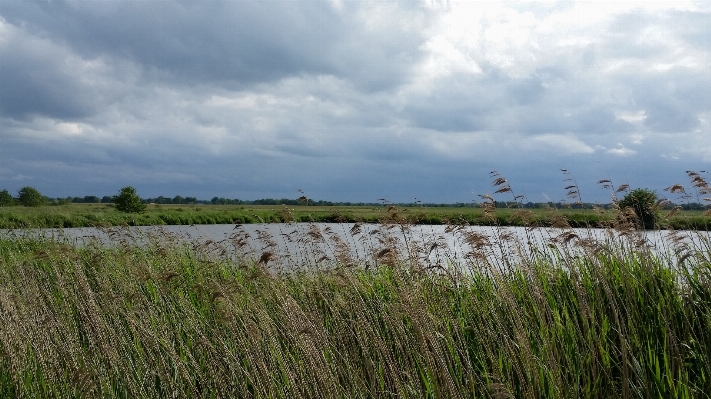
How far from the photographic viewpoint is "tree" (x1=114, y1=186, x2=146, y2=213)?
50419 millimetres

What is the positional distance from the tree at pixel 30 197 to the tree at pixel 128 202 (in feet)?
79.5

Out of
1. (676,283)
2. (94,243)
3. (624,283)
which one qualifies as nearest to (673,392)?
(624,283)

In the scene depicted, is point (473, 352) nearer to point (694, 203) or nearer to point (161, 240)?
point (694, 203)

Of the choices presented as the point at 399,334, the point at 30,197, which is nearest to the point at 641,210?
the point at 399,334

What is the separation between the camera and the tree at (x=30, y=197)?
67619 mm

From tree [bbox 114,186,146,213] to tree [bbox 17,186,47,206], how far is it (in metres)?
24.2

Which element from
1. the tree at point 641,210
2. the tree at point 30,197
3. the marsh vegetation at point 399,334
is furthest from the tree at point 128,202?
the tree at point 641,210

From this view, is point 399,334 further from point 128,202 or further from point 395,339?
point 128,202

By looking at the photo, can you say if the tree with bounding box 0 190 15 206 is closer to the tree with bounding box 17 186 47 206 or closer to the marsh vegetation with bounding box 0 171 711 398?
the tree with bounding box 17 186 47 206

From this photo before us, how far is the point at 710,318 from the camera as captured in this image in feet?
16.6

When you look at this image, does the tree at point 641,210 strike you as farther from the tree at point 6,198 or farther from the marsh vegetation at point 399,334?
the tree at point 6,198

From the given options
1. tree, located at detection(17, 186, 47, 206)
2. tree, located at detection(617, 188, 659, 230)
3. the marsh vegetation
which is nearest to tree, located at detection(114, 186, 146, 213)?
tree, located at detection(17, 186, 47, 206)

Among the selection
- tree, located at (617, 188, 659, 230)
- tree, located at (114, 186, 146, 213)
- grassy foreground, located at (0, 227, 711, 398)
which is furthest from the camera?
tree, located at (114, 186, 146, 213)

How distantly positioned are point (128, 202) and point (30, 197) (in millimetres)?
28120
